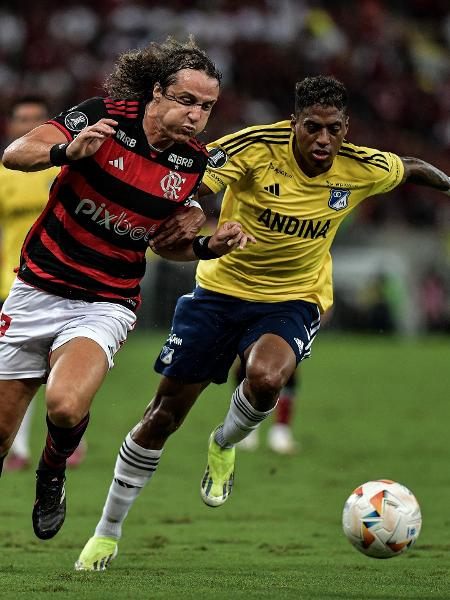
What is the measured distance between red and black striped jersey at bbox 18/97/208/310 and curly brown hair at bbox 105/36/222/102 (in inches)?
5.7

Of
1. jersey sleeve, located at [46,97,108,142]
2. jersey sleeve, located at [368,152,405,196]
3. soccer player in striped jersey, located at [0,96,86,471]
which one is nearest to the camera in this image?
jersey sleeve, located at [46,97,108,142]

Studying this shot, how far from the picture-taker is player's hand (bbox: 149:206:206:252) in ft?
18.9

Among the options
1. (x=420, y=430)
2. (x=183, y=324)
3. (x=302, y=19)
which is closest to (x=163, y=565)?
(x=183, y=324)

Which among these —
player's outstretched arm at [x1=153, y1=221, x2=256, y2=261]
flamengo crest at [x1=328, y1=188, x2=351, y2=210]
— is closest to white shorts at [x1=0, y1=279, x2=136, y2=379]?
player's outstretched arm at [x1=153, y1=221, x2=256, y2=261]

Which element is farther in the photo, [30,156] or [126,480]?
[126,480]

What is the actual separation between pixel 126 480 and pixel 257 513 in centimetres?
176

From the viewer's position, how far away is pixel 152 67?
574cm

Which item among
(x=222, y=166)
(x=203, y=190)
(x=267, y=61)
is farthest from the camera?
(x=267, y=61)

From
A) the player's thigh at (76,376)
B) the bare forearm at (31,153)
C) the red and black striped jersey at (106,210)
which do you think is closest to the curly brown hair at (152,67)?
the red and black striped jersey at (106,210)

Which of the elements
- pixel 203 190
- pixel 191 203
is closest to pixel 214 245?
pixel 191 203

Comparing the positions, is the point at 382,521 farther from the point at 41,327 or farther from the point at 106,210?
the point at 106,210

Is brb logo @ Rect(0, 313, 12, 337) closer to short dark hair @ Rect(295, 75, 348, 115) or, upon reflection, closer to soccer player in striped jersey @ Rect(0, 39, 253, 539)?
soccer player in striped jersey @ Rect(0, 39, 253, 539)

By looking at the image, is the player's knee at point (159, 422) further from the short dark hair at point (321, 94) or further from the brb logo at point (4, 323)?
the short dark hair at point (321, 94)

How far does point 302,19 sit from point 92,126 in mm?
19680
